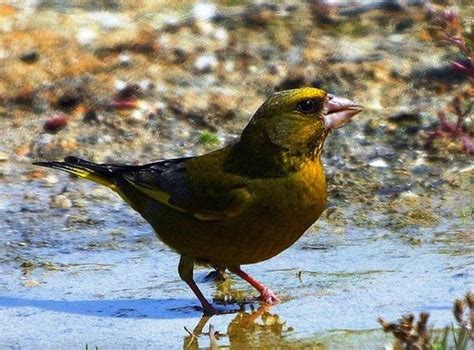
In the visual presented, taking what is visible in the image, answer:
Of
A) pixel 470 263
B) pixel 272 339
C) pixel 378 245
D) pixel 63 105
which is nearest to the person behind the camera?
pixel 272 339

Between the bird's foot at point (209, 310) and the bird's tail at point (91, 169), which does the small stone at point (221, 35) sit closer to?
the bird's tail at point (91, 169)

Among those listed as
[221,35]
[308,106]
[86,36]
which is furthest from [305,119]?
[86,36]

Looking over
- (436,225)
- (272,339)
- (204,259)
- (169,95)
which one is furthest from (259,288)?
(169,95)

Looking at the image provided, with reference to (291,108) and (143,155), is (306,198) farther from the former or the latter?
(143,155)

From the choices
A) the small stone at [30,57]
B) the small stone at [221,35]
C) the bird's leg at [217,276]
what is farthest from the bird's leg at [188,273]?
the small stone at [221,35]

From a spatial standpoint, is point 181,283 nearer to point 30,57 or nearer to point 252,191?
point 252,191

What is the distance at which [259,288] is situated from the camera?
19.5ft

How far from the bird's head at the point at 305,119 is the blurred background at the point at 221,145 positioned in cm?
60

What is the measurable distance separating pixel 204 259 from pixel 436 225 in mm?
1586

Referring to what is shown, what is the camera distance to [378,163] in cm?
814

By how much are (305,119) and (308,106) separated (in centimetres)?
6

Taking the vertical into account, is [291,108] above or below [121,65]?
above

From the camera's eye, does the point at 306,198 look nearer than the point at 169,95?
Yes

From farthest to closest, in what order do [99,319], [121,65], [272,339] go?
[121,65]
[99,319]
[272,339]
